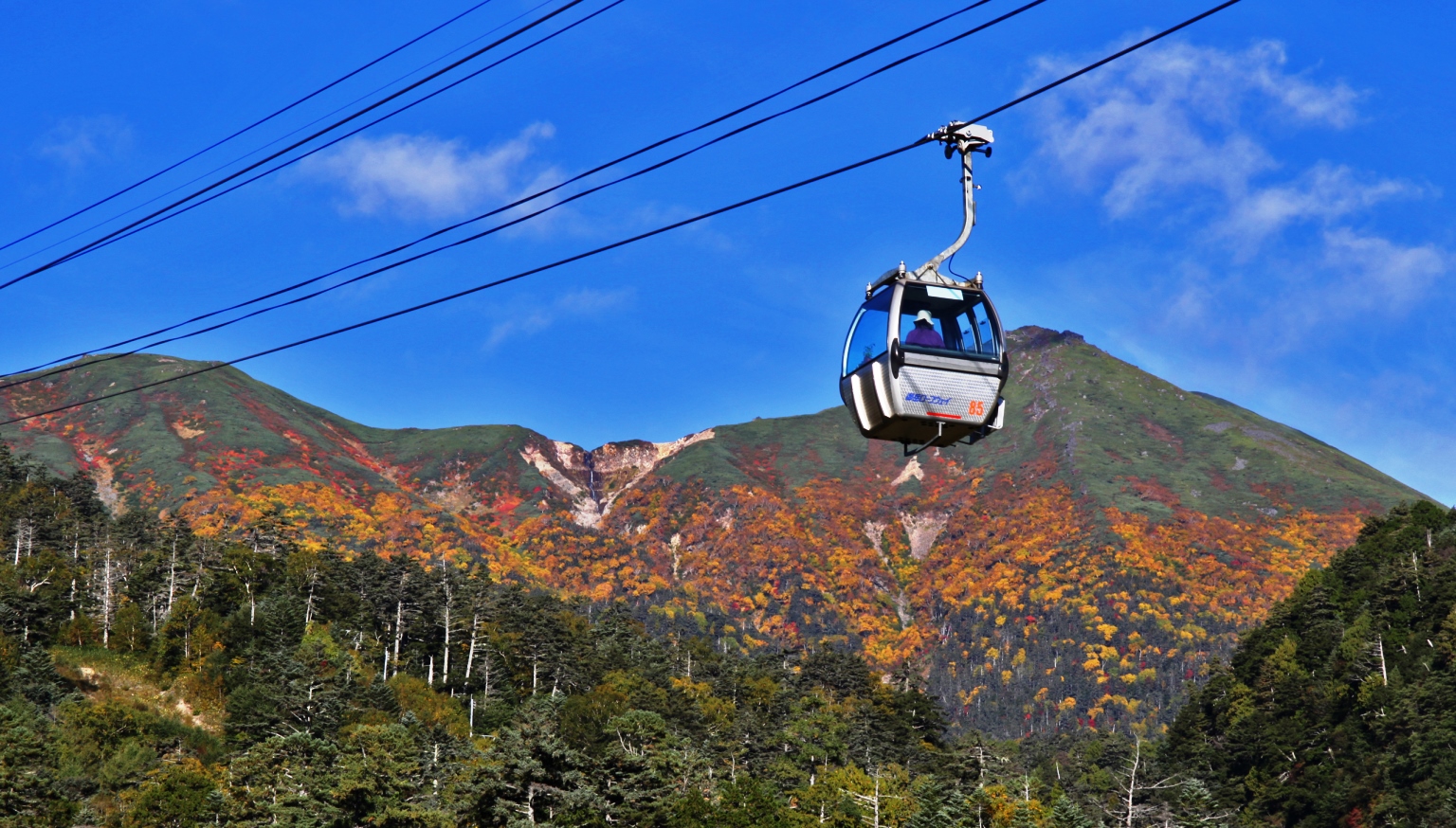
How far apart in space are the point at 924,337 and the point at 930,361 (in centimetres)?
39

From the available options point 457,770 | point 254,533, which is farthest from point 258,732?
point 254,533

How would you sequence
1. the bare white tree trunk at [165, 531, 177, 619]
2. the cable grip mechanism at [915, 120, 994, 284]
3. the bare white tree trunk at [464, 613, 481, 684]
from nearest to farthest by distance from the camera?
the cable grip mechanism at [915, 120, 994, 284]
the bare white tree trunk at [464, 613, 481, 684]
the bare white tree trunk at [165, 531, 177, 619]

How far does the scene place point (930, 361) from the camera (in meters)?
20.3

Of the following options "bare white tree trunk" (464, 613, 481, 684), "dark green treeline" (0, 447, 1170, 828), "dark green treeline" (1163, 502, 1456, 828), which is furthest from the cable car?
"bare white tree trunk" (464, 613, 481, 684)

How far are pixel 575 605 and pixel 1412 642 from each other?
337 ft

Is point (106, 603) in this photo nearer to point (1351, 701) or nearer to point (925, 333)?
point (1351, 701)

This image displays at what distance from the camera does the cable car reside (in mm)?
20062

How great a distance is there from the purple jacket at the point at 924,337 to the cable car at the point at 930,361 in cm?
1

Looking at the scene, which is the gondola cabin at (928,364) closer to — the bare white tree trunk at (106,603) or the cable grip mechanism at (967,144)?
the cable grip mechanism at (967,144)

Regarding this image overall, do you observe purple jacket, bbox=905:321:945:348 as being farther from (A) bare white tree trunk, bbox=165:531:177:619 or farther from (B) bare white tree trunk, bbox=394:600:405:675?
(A) bare white tree trunk, bbox=165:531:177:619

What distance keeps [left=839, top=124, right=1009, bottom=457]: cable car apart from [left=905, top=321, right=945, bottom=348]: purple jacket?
0.01m

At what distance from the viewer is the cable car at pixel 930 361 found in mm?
20062

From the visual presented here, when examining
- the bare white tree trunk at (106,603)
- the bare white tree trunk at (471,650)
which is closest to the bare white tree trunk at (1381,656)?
the bare white tree trunk at (471,650)

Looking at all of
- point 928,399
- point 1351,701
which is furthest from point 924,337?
point 1351,701
